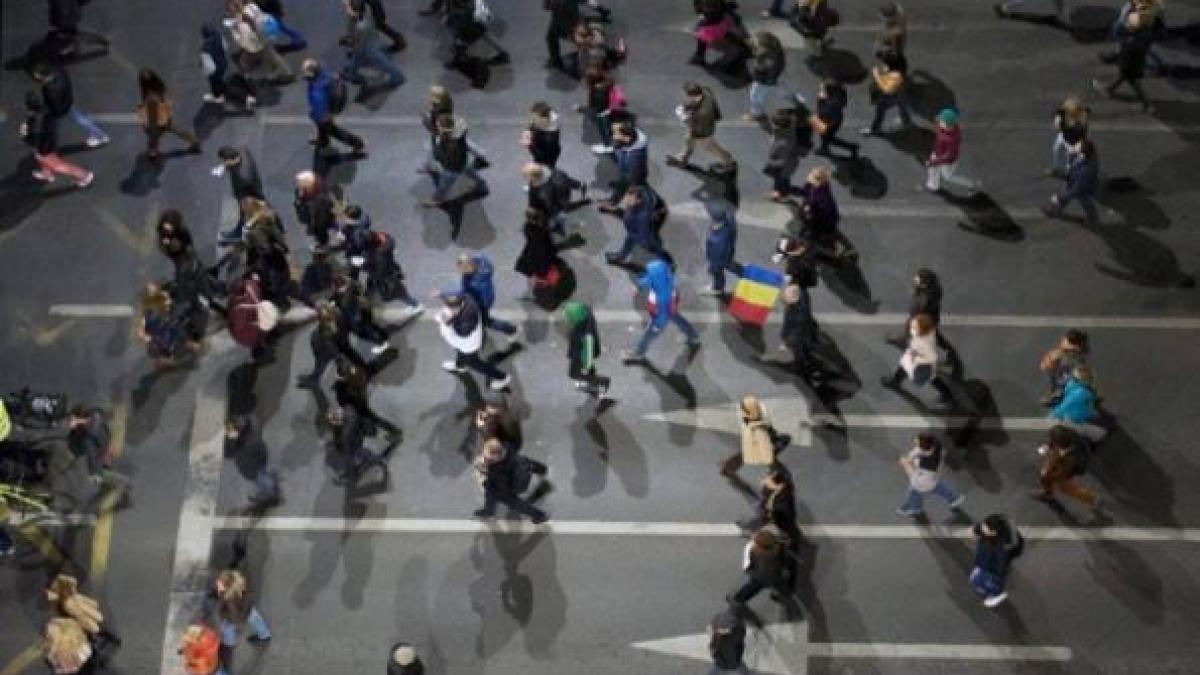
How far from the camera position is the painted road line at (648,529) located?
18766mm

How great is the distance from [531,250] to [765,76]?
458cm

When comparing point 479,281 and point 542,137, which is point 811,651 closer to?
point 479,281

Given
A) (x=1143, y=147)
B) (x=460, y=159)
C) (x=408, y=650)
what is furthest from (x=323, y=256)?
(x=1143, y=147)

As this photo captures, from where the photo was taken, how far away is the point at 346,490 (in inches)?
763

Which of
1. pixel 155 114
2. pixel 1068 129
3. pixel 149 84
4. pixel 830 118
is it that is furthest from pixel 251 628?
pixel 1068 129

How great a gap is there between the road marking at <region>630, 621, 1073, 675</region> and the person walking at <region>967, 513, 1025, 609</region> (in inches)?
23.6

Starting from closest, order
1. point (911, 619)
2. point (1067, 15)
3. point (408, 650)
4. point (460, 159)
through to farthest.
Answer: point (408, 650) < point (911, 619) < point (460, 159) < point (1067, 15)

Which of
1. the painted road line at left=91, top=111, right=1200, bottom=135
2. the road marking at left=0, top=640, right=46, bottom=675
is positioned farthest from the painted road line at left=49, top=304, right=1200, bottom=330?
the road marking at left=0, top=640, right=46, bottom=675

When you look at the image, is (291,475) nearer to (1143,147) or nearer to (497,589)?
(497,589)

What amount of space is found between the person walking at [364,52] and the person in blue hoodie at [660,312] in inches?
226

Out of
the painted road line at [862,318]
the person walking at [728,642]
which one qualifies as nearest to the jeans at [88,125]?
the painted road line at [862,318]

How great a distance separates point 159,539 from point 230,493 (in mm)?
965

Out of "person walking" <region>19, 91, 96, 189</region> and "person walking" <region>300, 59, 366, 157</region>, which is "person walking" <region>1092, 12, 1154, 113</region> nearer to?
"person walking" <region>300, 59, 366, 157</region>

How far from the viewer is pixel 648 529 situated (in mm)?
18922
